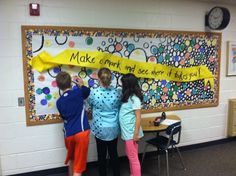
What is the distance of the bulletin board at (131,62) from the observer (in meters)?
2.94

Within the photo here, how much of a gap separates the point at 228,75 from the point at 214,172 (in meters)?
1.58

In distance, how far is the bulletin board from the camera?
2.94 meters

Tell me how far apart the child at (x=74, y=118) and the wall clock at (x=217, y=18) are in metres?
2.19

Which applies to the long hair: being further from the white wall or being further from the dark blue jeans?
the white wall

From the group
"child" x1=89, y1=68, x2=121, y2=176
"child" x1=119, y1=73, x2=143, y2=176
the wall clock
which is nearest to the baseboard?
"child" x1=89, y1=68, x2=121, y2=176

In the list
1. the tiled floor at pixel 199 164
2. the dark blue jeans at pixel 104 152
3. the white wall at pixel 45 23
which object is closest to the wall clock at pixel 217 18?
the white wall at pixel 45 23

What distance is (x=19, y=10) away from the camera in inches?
110

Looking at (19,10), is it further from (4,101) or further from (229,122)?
(229,122)

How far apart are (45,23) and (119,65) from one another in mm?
1001

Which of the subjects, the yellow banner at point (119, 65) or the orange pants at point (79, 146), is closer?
the orange pants at point (79, 146)

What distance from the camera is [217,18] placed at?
375 centimetres

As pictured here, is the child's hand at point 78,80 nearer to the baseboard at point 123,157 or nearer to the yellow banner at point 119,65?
the yellow banner at point 119,65

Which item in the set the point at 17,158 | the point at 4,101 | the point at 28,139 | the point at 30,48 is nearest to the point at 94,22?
the point at 30,48

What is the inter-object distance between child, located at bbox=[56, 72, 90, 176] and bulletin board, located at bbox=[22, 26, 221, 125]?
402 millimetres
